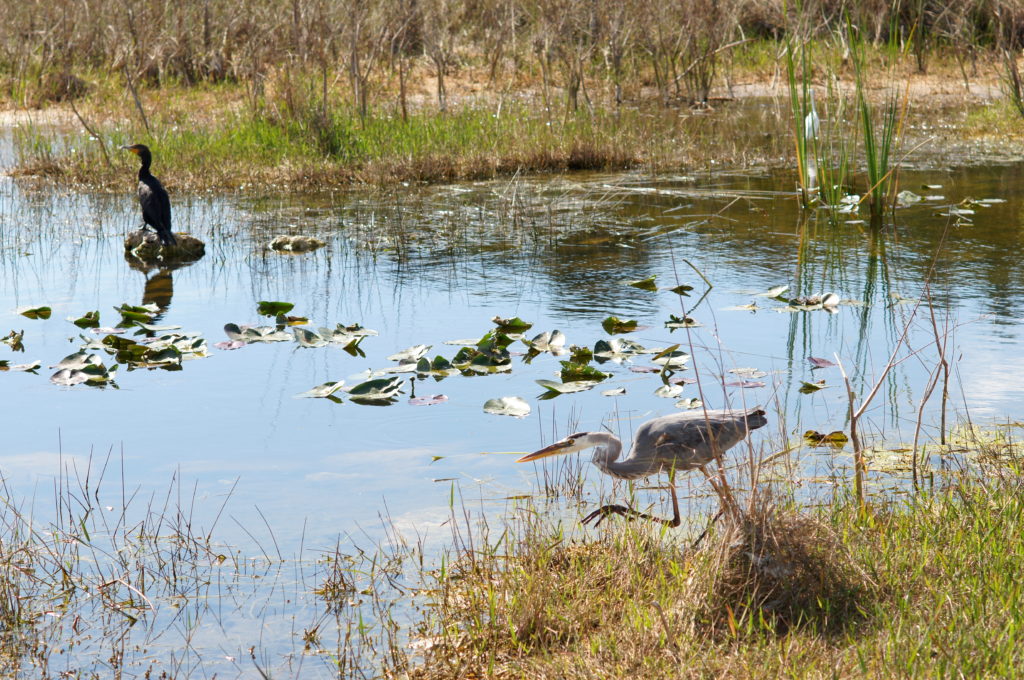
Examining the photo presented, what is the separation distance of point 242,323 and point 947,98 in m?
12.8

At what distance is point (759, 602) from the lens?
2922 millimetres

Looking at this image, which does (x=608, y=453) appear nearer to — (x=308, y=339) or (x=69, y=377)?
(x=308, y=339)

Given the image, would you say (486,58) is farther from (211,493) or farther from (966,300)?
(211,493)

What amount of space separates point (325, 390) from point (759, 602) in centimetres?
271

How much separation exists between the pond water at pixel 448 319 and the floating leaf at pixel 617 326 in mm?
89

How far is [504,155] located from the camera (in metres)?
11.4

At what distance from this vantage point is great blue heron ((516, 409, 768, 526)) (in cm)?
354

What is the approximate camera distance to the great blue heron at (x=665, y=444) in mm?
3543

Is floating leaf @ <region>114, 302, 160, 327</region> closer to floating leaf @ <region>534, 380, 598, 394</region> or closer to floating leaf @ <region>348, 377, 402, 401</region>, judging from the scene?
floating leaf @ <region>348, 377, 402, 401</region>

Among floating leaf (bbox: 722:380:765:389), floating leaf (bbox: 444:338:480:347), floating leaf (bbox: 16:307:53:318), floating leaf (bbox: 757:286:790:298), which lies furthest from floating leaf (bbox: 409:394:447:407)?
floating leaf (bbox: 16:307:53:318)

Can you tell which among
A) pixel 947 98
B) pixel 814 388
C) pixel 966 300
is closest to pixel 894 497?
pixel 814 388

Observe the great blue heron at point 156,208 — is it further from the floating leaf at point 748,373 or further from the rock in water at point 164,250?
the floating leaf at point 748,373

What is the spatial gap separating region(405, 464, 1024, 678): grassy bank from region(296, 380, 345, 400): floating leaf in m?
1.87

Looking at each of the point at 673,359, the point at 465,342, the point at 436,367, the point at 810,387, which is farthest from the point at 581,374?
the point at 810,387
